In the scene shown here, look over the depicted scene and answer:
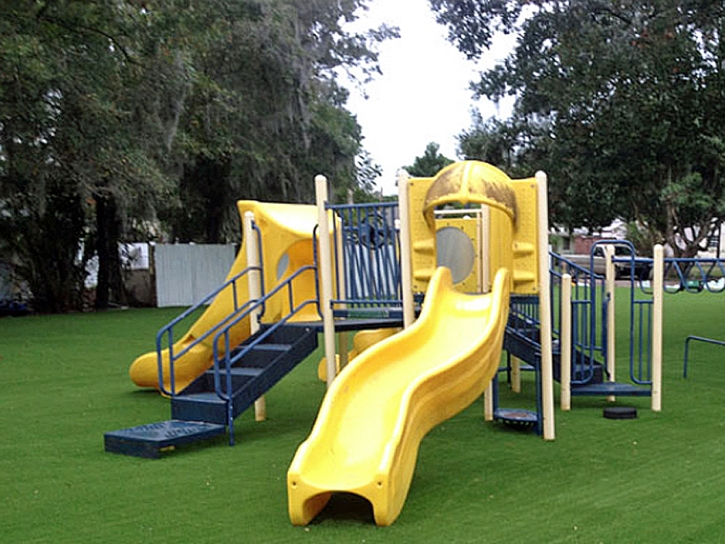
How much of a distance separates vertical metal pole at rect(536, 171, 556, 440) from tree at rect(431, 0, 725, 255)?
5.53 m

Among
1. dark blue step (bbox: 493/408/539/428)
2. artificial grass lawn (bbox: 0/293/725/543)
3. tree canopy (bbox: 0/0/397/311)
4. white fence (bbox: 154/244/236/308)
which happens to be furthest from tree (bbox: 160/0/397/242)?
dark blue step (bbox: 493/408/539/428)

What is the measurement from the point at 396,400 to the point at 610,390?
350 cm

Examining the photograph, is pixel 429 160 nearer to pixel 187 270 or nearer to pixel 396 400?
pixel 187 270

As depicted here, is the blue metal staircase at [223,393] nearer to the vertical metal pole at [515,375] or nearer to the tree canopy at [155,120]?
the vertical metal pole at [515,375]

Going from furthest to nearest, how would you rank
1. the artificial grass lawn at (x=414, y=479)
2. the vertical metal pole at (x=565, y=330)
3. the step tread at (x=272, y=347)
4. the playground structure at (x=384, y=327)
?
the vertical metal pole at (x=565, y=330) → the step tread at (x=272, y=347) → the playground structure at (x=384, y=327) → the artificial grass lawn at (x=414, y=479)

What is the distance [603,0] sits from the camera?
1195cm

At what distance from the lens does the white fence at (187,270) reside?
23.0 meters

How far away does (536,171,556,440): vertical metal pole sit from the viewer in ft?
22.1

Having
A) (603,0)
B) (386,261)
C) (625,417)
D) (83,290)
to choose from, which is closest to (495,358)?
(386,261)

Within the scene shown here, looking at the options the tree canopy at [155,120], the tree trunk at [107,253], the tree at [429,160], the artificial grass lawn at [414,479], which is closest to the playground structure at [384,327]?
the artificial grass lawn at [414,479]

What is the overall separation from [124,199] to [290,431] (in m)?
10.6

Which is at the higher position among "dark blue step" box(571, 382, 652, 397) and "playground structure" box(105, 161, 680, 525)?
"playground structure" box(105, 161, 680, 525)

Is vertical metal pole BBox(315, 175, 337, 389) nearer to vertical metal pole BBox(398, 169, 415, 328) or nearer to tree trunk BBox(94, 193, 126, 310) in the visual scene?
vertical metal pole BBox(398, 169, 415, 328)

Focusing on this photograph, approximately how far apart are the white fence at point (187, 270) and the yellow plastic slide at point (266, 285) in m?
13.6
